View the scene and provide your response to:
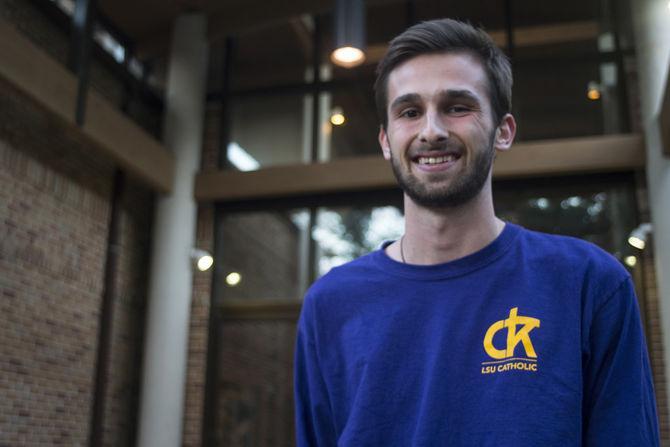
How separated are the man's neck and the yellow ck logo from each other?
0.14m

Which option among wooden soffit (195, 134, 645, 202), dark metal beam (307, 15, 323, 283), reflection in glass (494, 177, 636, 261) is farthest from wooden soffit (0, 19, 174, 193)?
reflection in glass (494, 177, 636, 261)

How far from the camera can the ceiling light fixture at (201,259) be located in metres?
8.06

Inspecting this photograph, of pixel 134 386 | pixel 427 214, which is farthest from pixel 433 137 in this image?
pixel 134 386

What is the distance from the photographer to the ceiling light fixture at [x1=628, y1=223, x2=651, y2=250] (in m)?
7.17

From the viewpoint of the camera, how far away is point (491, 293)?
1191 millimetres

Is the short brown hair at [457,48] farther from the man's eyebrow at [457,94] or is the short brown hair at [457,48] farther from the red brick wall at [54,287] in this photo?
the red brick wall at [54,287]

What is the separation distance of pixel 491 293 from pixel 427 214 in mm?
160

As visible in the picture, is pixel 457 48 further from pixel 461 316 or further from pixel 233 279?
pixel 233 279

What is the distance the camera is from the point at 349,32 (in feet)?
17.3

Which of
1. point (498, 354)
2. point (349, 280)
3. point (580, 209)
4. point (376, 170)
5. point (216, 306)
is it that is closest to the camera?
point (498, 354)

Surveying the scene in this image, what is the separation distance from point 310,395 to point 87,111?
5.78 meters

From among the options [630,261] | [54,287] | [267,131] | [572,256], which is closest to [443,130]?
[572,256]

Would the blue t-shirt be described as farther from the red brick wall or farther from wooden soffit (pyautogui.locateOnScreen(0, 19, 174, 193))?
the red brick wall

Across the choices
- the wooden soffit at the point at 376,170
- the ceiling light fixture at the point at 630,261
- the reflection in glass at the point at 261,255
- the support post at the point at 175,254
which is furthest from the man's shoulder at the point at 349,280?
the reflection in glass at the point at 261,255
